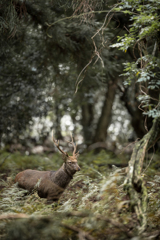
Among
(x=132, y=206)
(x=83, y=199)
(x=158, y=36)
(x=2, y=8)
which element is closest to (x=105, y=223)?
(x=132, y=206)

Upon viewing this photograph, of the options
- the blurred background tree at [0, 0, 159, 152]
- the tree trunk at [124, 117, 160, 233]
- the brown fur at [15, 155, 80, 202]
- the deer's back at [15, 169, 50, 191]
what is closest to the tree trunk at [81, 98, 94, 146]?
the blurred background tree at [0, 0, 159, 152]

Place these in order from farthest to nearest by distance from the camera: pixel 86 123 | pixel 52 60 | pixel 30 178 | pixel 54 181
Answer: pixel 86 123 → pixel 52 60 → pixel 30 178 → pixel 54 181

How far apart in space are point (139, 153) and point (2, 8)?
15.1 ft

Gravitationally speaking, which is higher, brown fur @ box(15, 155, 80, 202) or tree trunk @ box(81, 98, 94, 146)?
tree trunk @ box(81, 98, 94, 146)

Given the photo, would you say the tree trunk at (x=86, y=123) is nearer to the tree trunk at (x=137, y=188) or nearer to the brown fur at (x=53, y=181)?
the brown fur at (x=53, y=181)

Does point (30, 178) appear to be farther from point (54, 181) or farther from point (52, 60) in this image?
point (52, 60)

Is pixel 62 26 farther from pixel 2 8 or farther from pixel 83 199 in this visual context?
pixel 83 199

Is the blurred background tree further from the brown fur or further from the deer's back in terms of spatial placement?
the deer's back

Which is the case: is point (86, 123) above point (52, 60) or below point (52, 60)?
below

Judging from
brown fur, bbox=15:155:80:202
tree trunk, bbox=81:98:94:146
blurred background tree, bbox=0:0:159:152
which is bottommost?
brown fur, bbox=15:155:80:202

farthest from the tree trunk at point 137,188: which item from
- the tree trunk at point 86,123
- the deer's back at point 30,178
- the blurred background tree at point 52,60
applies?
the tree trunk at point 86,123

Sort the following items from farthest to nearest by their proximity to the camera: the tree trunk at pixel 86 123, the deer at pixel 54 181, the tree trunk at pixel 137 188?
the tree trunk at pixel 86 123, the deer at pixel 54 181, the tree trunk at pixel 137 188

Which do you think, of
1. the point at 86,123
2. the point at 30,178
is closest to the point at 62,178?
A: the point at 30,178

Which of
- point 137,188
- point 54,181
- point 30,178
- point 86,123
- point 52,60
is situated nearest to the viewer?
point 137,188
